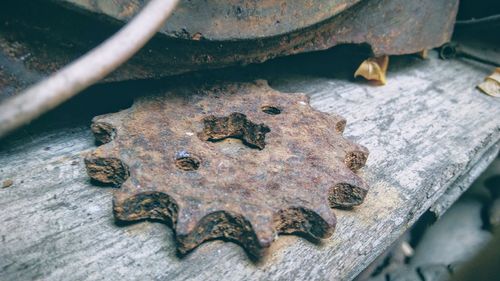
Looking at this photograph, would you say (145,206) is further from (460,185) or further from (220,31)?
(460,185)

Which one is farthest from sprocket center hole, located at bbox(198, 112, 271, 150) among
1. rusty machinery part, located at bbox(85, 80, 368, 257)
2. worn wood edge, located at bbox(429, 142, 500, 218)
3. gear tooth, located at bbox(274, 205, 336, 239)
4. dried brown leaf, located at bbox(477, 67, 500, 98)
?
dried brown leaf, located at bbox(477, 67, 500, 98)

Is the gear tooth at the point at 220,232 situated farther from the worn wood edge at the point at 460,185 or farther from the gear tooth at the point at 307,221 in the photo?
the worn wood edge at the point at 460,185

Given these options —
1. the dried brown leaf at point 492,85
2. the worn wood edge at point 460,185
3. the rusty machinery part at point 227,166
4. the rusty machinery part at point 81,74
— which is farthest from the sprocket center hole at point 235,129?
the dried brown leaf at point 492,85

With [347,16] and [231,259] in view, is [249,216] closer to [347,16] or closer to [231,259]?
[231,259]

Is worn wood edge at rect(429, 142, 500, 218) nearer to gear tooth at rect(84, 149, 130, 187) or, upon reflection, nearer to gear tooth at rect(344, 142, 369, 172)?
gear tooth at rect(344, 142, 369, 172)

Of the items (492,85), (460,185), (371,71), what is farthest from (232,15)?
(492,85)

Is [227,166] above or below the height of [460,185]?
above

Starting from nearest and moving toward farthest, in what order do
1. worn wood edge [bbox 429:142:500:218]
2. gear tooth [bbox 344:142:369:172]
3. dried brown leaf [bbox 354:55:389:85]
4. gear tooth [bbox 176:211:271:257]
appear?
gear tooth [bbox 176:211:271:257] < gear tooth [bbox 344:142:369:172] < worn wood edge [bbox 429:142:500:218] < dried brown leaf [bbox 354:55:389:85]
